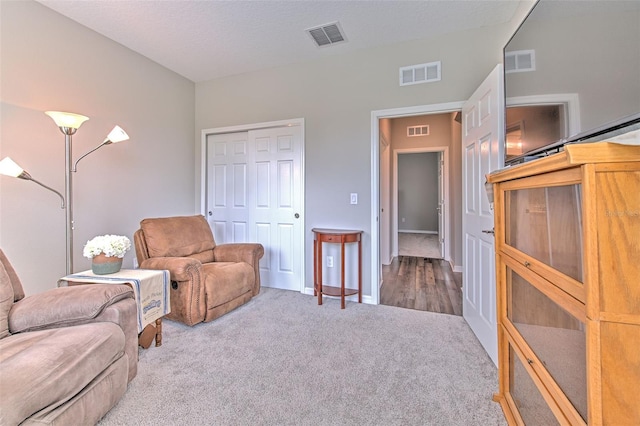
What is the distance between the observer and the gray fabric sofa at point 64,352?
0.95 m

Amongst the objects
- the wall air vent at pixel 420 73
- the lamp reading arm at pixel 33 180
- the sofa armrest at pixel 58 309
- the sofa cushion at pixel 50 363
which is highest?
the wall air vent at pixel 420 73

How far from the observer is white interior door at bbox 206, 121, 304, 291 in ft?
10.8

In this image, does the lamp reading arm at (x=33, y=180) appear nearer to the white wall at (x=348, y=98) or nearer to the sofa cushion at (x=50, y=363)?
the sofa cushion at (x=50, y=363)

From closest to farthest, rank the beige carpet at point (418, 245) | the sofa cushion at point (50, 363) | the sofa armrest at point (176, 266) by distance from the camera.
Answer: the sofa cushion at point (50, 363) < the sofa armrest at point (176, 266) < the beige carpet at point (418, 245)

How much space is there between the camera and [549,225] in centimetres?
95

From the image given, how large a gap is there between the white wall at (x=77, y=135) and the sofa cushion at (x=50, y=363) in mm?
1434

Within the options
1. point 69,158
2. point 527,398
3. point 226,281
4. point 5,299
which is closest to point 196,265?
point 226,281

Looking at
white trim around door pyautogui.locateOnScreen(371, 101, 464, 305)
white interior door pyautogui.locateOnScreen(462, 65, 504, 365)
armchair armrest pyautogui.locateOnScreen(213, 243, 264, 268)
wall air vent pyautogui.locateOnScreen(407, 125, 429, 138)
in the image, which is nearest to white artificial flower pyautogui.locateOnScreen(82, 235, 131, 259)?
armchair armrest pyautogui.locateOnScreen(213, 243, 264, 268)

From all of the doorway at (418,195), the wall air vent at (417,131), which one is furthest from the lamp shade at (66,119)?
the doorway at (418,195)

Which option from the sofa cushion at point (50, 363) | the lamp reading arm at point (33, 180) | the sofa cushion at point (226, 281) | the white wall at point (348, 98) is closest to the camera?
the sofa cushion at point (50, 363)

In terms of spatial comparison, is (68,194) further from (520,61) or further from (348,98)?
(520,61)

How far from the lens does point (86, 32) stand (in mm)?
2547

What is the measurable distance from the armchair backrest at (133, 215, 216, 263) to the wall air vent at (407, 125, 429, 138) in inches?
151

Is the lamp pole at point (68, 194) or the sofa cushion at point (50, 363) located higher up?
the lamp pole at point (68, 194)
